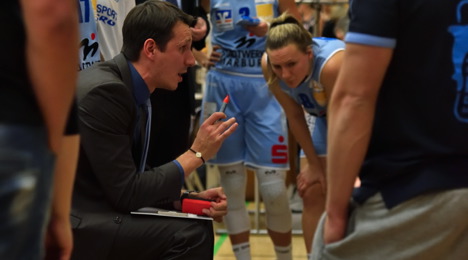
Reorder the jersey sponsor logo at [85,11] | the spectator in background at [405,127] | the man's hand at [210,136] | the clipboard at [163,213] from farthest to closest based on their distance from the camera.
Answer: the jersey sponsor logo at [85,11]
the man's hand at [210,136]
the clipboard at [163,213]
the spectator in background at [405,127]

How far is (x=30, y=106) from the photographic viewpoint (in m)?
1.01

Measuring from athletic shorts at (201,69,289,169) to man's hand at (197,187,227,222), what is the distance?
111cm

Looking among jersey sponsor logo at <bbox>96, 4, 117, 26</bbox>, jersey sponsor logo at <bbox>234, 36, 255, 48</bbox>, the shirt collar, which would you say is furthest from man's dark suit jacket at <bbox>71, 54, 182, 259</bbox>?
jersey sponsor logo at <bbox>234, 36, 255, 48</bbox>

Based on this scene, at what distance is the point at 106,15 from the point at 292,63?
80 cm

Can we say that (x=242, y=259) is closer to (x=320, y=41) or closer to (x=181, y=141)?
(x=181, y=141)

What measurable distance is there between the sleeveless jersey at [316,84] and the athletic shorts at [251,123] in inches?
22.2

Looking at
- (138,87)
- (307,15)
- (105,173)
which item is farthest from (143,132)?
(307,15)

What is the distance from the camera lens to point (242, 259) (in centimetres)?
351

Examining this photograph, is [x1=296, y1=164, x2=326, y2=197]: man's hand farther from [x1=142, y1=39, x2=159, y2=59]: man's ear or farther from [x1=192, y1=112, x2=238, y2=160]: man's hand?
[x1=142, y1=39, x2=159, y2=59]: man's ear

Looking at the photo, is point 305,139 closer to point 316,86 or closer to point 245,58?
point 316,86

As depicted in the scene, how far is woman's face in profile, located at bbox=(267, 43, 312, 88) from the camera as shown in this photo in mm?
2906

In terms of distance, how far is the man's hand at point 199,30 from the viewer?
336cm

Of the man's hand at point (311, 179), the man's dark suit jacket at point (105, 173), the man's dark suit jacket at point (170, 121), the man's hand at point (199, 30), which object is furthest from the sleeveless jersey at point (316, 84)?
the man's dark suit jacket at point (105, 173)

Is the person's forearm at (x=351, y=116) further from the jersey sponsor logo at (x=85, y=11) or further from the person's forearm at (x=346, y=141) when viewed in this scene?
the jersey sponsor logo at (x=85, y=11)
